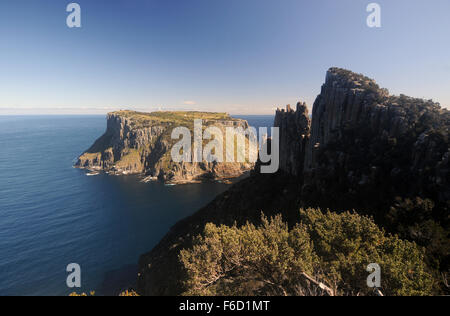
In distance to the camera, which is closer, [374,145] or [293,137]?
[374,145]

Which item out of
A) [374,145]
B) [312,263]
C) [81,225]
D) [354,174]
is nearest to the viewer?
[312,263]

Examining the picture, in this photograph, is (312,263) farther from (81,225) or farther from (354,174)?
(81,225)

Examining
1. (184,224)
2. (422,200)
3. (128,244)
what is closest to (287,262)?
(422,200)

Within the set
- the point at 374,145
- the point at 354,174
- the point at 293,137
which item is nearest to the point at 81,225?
the point at 293,137

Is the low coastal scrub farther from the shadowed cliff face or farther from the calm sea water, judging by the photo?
the calm sea water

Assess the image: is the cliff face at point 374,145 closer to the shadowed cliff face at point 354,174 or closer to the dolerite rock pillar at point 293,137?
the shadowed cliff face at point 354,174

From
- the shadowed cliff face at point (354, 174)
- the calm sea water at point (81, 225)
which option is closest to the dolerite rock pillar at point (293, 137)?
the shadowed cliff face at point (354, 174)
